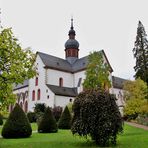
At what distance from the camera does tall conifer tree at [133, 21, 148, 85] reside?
48006 millimetres

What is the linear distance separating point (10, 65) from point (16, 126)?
7.06 m

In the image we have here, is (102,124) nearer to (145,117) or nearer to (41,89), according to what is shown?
(145,117)

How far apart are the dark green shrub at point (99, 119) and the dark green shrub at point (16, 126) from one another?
17.0ft

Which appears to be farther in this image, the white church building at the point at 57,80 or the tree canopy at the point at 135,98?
the white church building at the point at 57,80

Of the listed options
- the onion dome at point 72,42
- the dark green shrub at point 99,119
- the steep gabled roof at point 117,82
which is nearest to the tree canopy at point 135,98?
the dark green shrub at point 99,119

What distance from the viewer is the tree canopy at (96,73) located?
129 ft

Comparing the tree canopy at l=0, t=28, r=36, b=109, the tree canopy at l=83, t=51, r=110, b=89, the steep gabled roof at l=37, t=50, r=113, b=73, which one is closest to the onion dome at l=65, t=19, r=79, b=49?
the steep gabled roof at l=37, t=50, r=113, b=73

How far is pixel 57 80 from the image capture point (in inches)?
2154

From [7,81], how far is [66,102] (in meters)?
36.9

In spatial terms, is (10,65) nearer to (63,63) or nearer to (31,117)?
(31,117)

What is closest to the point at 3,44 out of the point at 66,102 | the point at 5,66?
the point at 5,66

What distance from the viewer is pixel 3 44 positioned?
14.1 metres

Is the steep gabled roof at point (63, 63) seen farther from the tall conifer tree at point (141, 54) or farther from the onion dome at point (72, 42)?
the tall conifer tree at point (141, 54)

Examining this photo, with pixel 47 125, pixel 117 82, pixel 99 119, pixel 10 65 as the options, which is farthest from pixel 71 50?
pixel 10 65
